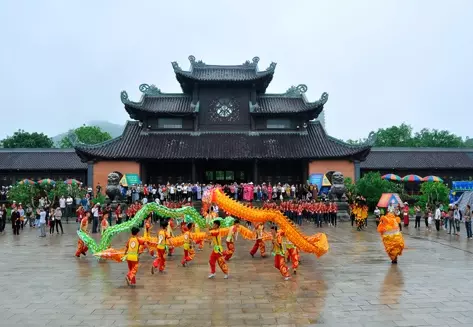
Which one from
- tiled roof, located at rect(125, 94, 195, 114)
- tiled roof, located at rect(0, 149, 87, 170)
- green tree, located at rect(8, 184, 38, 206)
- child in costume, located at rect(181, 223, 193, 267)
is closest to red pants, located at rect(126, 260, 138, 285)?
child in costume, located at rect(181, 223, 193, 267)

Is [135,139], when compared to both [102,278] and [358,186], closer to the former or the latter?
[358,186]

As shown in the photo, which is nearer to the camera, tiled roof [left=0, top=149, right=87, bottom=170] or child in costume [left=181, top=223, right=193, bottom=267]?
child in costume [left=181, top=223, right=193, bottom=267]

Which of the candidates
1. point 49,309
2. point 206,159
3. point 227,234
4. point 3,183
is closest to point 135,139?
point 206,159

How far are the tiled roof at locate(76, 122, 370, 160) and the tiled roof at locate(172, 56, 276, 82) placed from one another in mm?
4647

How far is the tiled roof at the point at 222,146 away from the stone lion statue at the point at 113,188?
5076mm

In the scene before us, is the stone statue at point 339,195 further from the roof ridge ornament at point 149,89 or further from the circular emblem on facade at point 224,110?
the roof ridge ornament at point 149,89

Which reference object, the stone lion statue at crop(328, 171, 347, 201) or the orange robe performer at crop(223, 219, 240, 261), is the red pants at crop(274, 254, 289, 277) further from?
the stone lion statue at crop(328, 171, 347, 201)

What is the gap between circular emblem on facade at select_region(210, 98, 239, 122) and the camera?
34688 millimetres

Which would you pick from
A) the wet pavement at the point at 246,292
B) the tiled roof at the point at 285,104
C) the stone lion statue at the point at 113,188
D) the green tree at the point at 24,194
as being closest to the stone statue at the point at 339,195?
the tiled roof at the point at 285,104

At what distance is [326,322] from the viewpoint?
7035 mm

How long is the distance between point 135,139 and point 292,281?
25.6 m

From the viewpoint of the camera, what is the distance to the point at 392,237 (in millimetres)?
12180

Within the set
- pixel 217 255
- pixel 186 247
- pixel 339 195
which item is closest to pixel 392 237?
pixel 217 255

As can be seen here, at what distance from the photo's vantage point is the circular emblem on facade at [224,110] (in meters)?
34.7
